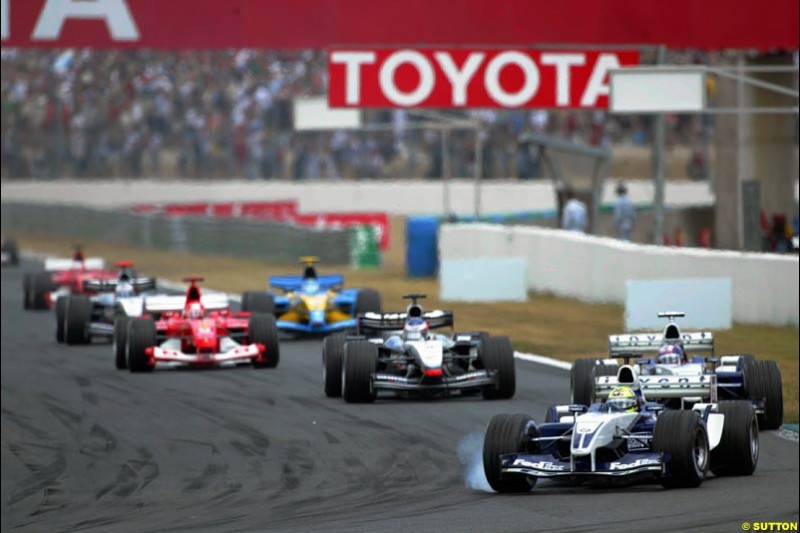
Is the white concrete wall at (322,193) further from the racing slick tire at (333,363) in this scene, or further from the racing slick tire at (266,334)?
the racing slick tire at (333,363)

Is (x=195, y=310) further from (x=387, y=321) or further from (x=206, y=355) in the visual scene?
(x=387, y=321)

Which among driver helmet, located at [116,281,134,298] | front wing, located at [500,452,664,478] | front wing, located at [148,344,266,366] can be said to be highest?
driver helmet, located at [116,281,134,298]

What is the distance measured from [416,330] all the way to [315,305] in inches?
221

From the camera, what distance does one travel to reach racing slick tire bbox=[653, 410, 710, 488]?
431 inches

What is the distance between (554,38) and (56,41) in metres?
7.36

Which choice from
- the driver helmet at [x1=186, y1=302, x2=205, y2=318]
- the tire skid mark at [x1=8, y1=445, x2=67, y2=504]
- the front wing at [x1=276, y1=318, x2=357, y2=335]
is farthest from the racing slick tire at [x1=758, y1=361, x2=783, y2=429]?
Result: the front wing at [x1=276, y1=318, x2=357, y2=335]

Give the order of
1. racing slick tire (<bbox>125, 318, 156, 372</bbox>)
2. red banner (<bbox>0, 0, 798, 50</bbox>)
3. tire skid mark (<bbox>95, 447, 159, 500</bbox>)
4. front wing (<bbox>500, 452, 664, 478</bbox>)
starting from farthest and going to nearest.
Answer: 1. red banner (<bbox>0, 0, 798, 50</bbox>)
2. racing slick tire (<bbox>125, 318, 156, 372</bbox>)
3. tire skid mark (<bbox>95, 447, 159, 500</bbox>)
4. front wing (<bbox>500, 452, 664, 478</bbox>)

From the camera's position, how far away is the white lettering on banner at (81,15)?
23.7 meters

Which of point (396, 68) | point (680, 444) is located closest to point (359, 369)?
point (680, 444)

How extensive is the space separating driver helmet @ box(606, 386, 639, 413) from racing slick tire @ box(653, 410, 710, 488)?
1.30ft

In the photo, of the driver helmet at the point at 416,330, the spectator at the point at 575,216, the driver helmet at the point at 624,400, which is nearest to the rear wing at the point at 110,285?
the driver helmet at the point at 416,330

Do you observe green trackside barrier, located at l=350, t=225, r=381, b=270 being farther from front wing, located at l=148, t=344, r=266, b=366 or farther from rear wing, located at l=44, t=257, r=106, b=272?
front wing, located at l=148, t=344, r=266, b=366

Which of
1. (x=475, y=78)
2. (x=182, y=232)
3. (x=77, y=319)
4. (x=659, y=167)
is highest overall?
(x=475, y=78)

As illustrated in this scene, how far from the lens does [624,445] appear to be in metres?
11.4
